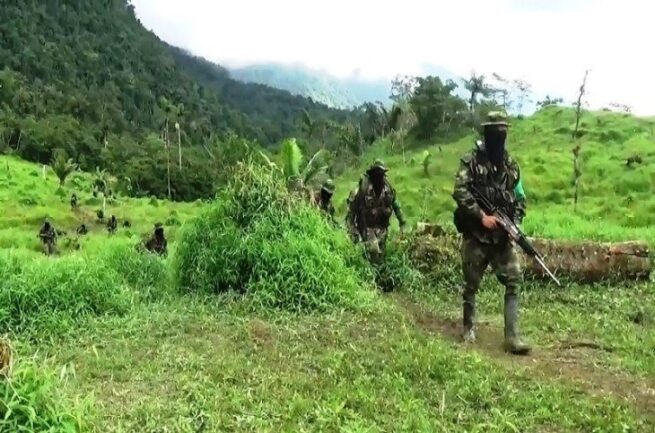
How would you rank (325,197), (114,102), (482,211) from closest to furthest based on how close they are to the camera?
(482,211) → (325,197) → (114,102)

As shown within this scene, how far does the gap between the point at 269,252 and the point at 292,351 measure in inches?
106

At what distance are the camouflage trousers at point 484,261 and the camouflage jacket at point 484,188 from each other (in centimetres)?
13

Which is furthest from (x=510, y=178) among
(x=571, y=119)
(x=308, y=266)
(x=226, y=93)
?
(x=226, y=93)

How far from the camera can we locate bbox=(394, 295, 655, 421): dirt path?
647cm

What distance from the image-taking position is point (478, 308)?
10.6 metres

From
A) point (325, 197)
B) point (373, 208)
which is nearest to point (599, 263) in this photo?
point (373, 208)

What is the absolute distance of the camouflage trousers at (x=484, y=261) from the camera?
8539 millimetres

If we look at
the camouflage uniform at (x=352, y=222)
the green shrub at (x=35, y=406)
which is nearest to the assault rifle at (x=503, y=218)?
the camouflage uniform at (x=352, y=222)

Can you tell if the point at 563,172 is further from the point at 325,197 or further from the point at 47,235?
the point at 325,197

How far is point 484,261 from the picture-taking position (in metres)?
8.79

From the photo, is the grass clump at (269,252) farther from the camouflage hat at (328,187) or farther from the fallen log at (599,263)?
the fallen log at (599,263)

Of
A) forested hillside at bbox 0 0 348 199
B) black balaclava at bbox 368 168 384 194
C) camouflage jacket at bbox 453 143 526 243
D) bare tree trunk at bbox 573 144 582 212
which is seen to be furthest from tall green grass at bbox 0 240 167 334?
forested hillside at bbox 0 0 348 199

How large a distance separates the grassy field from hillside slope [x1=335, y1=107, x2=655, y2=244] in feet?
37.1

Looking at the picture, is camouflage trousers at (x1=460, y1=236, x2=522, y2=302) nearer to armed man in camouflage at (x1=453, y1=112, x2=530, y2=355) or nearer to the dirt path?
armed man in camouflage at (x1=453, y1=112, x2=530, y2=355)
